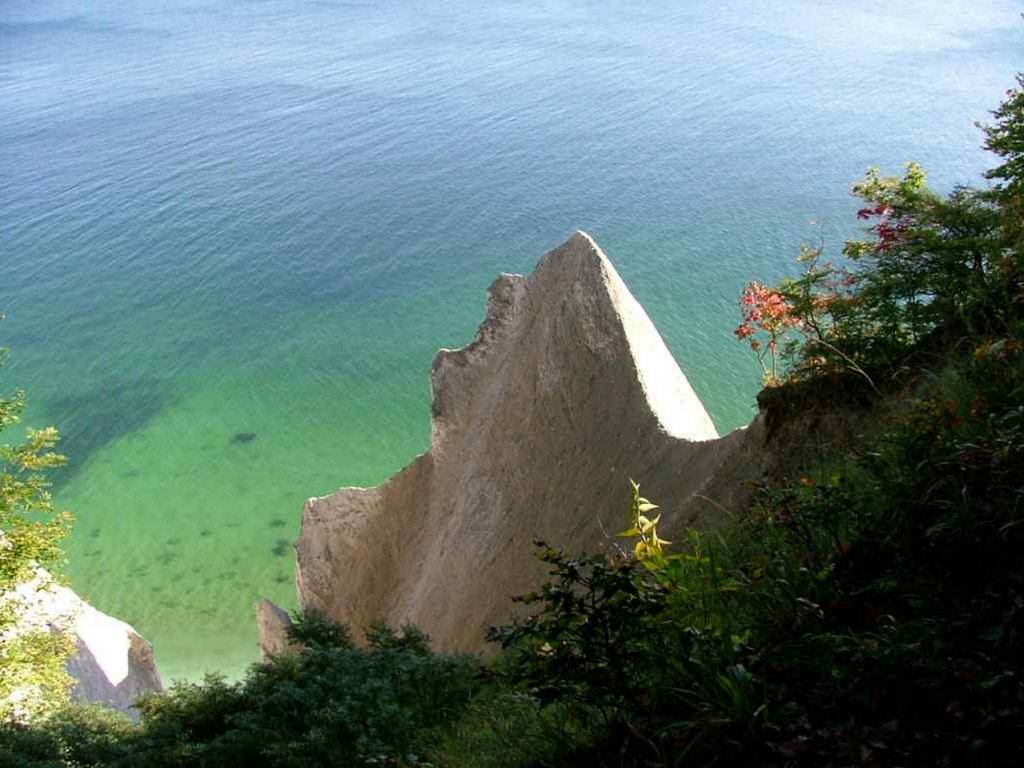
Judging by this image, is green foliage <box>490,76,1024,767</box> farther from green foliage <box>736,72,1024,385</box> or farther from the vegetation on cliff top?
green foliage <box>736,72,1024,385</box>

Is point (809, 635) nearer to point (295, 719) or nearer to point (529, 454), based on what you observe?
point (295, 719)

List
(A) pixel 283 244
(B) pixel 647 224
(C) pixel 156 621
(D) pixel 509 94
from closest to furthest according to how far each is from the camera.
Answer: (C) pixel 156 621 → (B) pixel 647 224 → (A) pixel 283 244 → (D) pixel 509 94

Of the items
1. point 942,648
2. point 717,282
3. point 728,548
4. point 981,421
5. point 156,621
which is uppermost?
point 981,421

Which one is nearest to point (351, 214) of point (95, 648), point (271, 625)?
point (95, 648)

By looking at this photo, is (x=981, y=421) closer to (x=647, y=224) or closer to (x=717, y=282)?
(x=717, y=282)

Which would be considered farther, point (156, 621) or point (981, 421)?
point (156, 621)

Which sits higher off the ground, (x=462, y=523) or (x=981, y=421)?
(x=981, y=421)

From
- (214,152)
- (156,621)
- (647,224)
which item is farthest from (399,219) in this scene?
(156,621)
